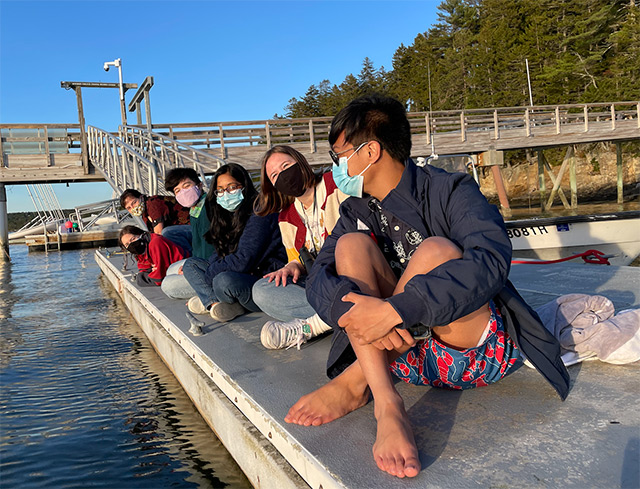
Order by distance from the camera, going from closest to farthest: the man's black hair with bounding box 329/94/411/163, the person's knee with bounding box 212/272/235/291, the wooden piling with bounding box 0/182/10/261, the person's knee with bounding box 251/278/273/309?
the man's black hair with bounding box 329/94/411/163
the person's knee with bounding box 251/278/273/309
the person's knee with bounding box 212/272/235/291
the wooden piling with bounding box 0/182/10/261

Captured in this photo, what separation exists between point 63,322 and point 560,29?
158 ft

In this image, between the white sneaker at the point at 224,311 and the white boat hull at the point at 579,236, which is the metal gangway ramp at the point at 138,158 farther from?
the white boat hull at the point at 579,236

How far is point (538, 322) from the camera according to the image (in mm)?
1804

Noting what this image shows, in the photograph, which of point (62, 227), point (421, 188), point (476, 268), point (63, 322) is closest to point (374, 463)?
point (476, 268)

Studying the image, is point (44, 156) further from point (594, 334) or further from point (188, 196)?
point (594, 334)

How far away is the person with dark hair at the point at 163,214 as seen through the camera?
615cm

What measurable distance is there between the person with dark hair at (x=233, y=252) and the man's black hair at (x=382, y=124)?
5.41 feet

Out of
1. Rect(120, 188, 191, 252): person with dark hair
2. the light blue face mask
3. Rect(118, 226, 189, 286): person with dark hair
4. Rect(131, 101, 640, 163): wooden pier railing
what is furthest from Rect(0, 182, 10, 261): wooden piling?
the light blue face mask

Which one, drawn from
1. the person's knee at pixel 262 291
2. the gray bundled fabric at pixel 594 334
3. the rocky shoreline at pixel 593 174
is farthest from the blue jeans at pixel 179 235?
the rocky shoreline at pixel 593 174

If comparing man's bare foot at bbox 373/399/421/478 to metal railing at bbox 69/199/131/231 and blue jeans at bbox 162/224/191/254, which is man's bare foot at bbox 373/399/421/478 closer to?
blue jeans at bbox 162/224/191/254

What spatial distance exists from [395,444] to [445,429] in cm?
28

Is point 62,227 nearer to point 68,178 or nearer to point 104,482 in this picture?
point 68,178

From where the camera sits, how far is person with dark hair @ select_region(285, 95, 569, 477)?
5.29 feet

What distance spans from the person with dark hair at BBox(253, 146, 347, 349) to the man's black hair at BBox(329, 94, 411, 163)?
0.94 m
